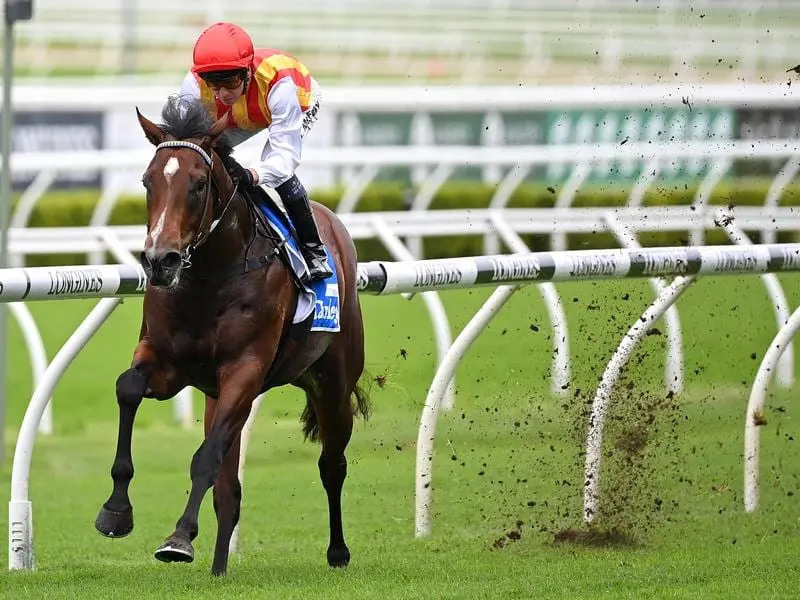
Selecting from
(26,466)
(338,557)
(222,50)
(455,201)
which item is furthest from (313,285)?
(455,201)

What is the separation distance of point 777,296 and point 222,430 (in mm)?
3681

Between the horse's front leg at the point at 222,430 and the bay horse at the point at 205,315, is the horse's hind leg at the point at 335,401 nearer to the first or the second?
the bay horse at the point at 205,315

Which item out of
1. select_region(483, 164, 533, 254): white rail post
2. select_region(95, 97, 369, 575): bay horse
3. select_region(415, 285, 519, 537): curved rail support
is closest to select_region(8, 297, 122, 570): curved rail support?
select_region(95, 97, 369, 575): bay horse

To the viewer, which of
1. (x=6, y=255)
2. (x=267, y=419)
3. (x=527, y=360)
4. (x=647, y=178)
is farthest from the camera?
(x=647, y=178)

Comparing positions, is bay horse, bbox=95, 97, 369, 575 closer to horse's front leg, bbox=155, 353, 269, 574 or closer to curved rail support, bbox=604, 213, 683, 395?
horse's front leg, bbox=155, 353, 269, 574

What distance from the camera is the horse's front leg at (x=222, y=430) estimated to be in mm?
4027

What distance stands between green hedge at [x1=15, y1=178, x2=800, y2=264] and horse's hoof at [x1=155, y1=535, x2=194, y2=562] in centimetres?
868

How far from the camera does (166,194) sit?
13.2 ft

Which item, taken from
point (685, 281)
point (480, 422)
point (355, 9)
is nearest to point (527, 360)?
point (480, 422)

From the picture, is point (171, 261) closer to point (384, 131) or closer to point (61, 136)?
point (384, 131)

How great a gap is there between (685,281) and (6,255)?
10.9ft

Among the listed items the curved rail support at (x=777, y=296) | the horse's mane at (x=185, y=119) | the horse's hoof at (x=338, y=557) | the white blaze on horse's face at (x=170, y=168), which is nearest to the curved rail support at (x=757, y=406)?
the curved rail support at (x=777, y=296)

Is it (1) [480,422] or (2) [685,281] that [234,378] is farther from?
(1) [480,422]

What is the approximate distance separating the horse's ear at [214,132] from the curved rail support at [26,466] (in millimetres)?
694
